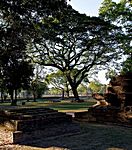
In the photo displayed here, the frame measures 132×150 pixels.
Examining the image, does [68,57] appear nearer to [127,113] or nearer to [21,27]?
[21,27]

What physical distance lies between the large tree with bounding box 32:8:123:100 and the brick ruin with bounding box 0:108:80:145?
2429cm

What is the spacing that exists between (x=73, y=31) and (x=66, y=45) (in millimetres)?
2976

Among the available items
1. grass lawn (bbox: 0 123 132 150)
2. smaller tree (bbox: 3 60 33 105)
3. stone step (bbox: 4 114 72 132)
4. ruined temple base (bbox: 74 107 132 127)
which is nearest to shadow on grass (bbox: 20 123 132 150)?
grass lawn (bbox: 0 123 132 150)

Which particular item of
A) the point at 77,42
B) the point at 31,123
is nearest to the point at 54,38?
the point at 77,42

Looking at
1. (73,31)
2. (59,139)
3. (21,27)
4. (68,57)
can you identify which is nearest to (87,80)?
(68,57)

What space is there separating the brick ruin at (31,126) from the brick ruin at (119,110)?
3.58 meters

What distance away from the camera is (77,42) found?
4347 centimetres

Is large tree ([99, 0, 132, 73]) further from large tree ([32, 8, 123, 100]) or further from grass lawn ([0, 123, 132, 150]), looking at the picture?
grass lawn ([0, 123, 132, 150])

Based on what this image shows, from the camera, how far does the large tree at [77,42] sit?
39.7 m

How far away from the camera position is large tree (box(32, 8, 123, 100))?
39.7 meters

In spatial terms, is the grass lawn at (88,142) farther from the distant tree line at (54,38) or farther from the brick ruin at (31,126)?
the distant tree line at (54,38)

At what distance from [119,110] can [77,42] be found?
1074 inches

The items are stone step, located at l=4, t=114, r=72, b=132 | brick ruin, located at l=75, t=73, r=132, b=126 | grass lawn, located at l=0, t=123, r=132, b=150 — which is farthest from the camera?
brick ruin, located at l=75, t=73, r=132, b=126

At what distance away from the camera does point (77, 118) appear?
62.8 ft
